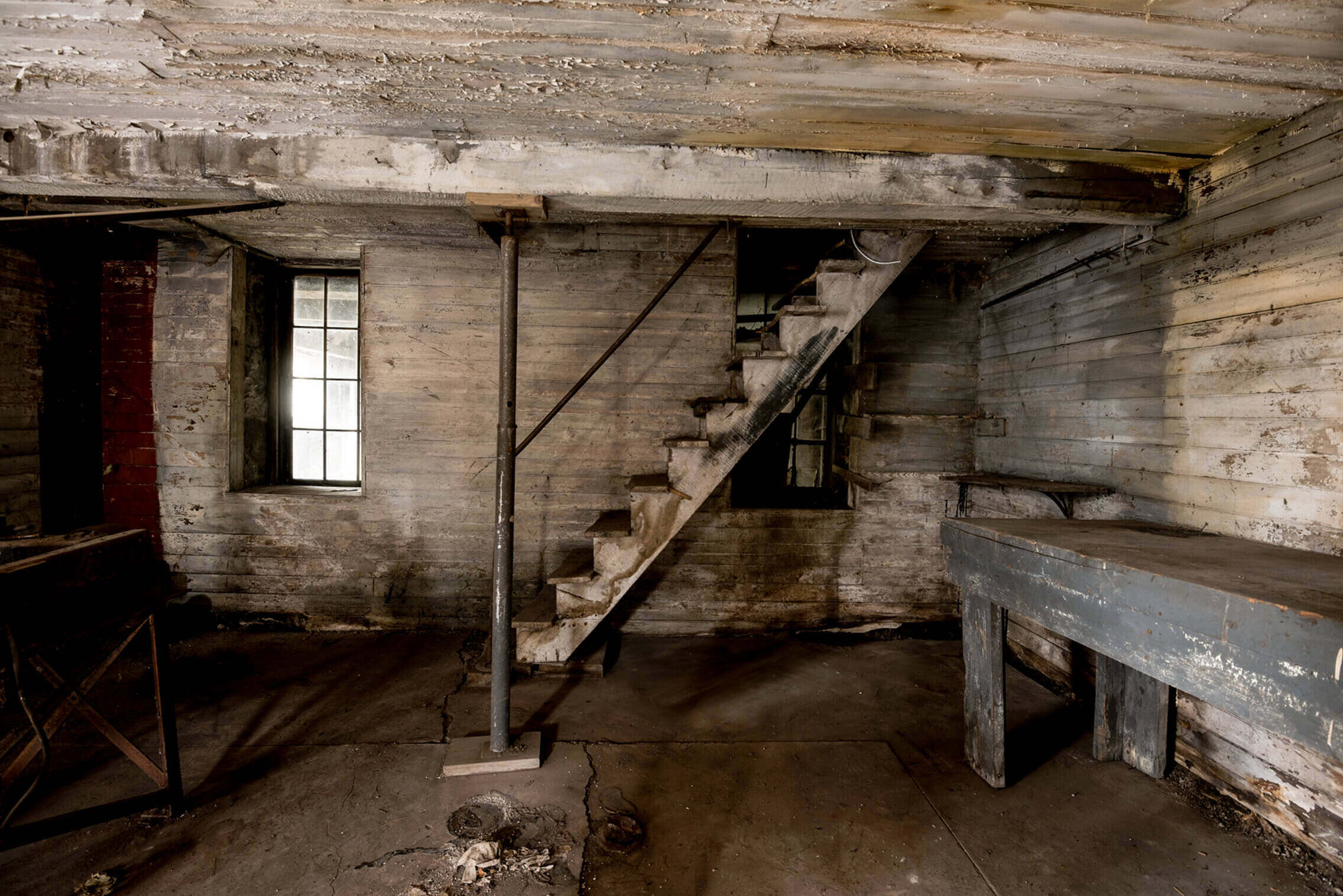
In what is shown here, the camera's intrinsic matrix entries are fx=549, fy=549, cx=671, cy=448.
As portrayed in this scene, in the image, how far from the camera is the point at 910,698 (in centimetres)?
353

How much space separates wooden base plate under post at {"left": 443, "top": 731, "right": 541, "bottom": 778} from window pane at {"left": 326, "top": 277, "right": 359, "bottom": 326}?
3702mm

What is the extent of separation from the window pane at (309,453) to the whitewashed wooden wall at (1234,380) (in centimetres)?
593

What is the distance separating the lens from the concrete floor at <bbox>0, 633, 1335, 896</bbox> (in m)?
2.13

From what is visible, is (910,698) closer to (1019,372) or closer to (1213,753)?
(1213,753)

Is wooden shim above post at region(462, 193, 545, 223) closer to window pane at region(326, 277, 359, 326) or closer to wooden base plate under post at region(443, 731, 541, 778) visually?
window pane at region(326, 277, 359, 326)

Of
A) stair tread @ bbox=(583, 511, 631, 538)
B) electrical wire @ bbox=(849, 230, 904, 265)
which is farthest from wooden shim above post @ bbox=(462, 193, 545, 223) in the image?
electrical wire @ bbox=(849, 230, 904, 265)

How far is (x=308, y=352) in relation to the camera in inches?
193

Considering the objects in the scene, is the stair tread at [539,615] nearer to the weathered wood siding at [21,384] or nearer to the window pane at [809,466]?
the window pane at [809,466]

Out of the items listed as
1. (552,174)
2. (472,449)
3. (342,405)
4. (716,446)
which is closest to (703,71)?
(552,174)

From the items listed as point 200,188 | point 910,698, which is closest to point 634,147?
point 200,188

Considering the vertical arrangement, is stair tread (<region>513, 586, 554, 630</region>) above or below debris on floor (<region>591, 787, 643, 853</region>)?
above

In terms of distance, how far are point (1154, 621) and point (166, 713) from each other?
3.82 metres

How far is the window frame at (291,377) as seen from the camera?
4.82 metres

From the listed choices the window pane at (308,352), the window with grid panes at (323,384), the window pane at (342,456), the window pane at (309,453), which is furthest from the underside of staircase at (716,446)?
the window pane at (308,352)
